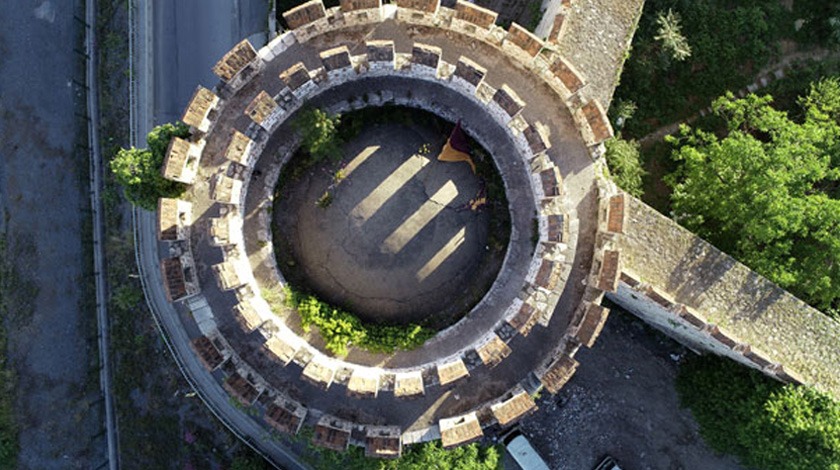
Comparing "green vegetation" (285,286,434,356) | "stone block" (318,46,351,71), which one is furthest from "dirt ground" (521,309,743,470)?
"stone block" (318,46,351,71)

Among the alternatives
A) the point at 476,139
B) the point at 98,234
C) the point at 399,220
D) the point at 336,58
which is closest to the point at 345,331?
the point at 399,220

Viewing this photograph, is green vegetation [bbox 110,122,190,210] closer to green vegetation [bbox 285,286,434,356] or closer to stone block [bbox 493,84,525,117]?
green vegetation [bbox 285,286,434,356]

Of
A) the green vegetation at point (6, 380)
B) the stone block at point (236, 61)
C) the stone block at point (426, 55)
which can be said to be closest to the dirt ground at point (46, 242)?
the green vegetation at point (6, 380)

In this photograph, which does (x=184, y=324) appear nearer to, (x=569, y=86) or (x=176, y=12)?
(x=176, y=12)

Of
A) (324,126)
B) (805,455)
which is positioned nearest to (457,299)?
(324,126)

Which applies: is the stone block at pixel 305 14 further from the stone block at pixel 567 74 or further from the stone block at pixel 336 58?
the stone block at pixel 567 74

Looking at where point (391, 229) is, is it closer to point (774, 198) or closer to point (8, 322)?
point (774, 198)

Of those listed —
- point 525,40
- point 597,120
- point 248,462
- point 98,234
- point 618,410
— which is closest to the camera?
point 525,40
